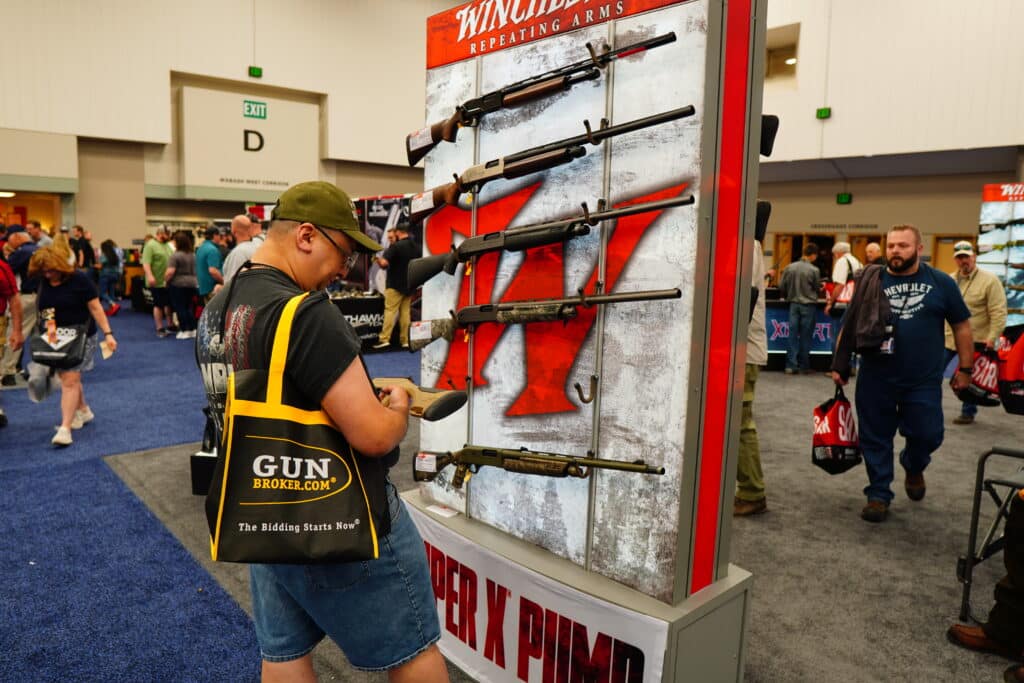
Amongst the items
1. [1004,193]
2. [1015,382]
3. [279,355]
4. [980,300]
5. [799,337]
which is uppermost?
[1004,193]

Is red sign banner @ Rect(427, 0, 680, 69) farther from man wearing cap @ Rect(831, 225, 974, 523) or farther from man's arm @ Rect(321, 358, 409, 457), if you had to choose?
man wearing cap @ Rect(831, 225, 974, 523)

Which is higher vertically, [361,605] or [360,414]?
[360,414]

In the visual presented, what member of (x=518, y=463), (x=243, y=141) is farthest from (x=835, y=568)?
(x=243, y=141)

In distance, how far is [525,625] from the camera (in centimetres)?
216

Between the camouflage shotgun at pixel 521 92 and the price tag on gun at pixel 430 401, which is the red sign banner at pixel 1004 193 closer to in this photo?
the camouflage shotgun at pixel 521 92

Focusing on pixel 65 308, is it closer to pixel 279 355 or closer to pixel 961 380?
pixel 279 355

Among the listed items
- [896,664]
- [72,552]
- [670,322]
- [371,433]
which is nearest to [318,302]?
[371,433]

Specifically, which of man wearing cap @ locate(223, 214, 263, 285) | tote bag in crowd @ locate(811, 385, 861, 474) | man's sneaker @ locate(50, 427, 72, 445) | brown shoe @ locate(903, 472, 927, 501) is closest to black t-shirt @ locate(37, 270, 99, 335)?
man's sneaker @ locate(50, 427, 72, 445)

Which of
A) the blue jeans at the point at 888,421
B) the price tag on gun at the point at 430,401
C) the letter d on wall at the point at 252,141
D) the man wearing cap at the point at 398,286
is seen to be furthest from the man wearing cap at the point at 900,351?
the letter d on wall at the point at 252,141

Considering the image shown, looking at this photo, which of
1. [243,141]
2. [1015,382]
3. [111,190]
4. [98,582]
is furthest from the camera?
[243,141]

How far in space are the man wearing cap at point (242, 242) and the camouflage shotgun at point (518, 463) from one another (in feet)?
11.2

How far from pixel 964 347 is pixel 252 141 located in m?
17.1

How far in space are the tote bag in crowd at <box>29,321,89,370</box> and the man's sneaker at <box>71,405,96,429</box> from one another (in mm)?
811

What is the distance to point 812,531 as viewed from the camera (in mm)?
3783
